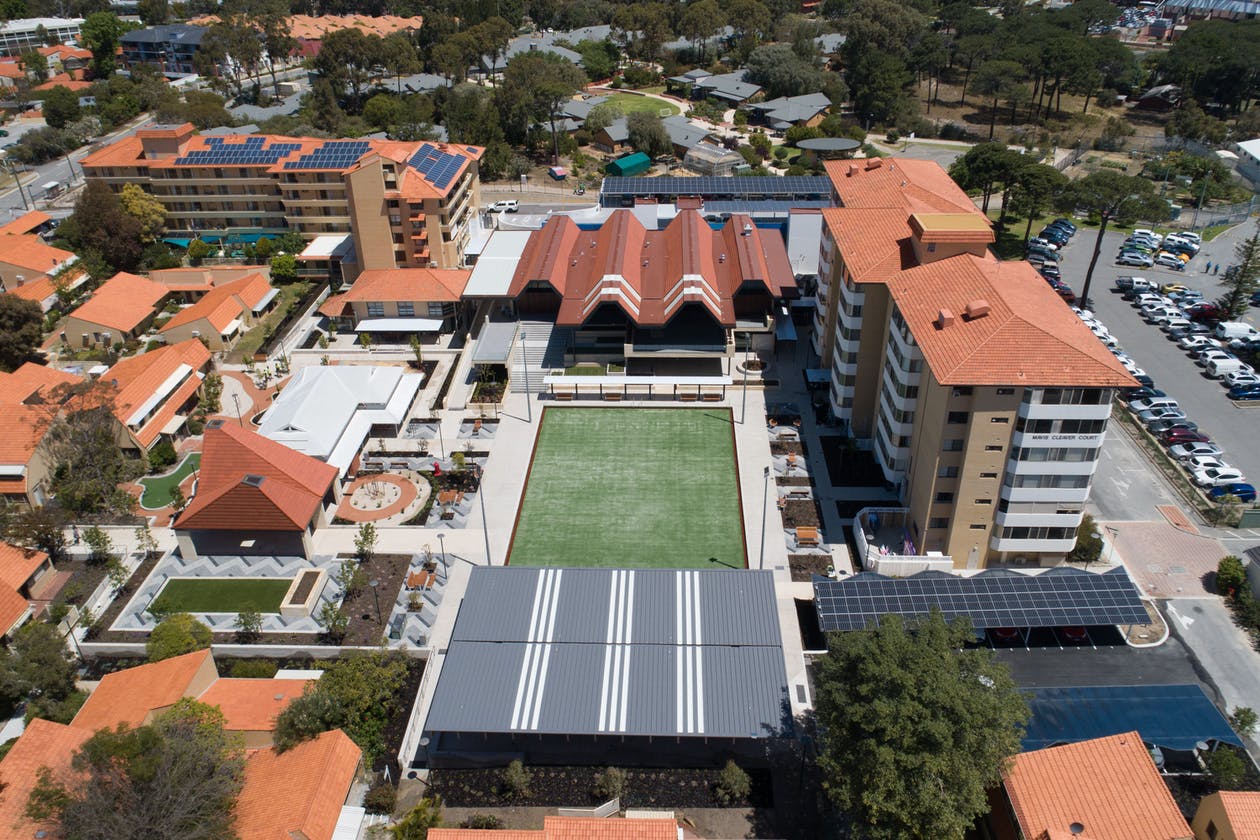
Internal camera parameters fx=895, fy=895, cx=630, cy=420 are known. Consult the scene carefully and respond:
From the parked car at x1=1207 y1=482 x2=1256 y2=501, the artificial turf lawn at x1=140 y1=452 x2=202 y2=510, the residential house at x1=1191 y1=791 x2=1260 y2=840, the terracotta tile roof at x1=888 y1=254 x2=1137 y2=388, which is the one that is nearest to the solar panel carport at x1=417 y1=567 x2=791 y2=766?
the terracotta tile roof at x1=888 y1=254 x2=1137 y2=388

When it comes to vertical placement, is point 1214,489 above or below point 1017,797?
below

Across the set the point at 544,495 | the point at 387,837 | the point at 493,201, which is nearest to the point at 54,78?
the point at 493,201

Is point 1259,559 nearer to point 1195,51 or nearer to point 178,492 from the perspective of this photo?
point 178,492

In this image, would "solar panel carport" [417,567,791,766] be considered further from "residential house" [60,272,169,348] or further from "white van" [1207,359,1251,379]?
Answer: "residential house" [60,272,169,348]

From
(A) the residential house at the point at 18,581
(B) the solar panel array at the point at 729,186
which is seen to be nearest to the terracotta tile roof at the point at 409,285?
(B) the solar panel array at the point at 729,186

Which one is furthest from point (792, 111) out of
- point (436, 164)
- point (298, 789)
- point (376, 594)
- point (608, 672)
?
point (298, 789)

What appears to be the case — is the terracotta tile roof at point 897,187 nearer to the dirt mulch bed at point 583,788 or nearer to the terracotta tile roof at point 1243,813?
the terracotta tile roof at point 1243,813
